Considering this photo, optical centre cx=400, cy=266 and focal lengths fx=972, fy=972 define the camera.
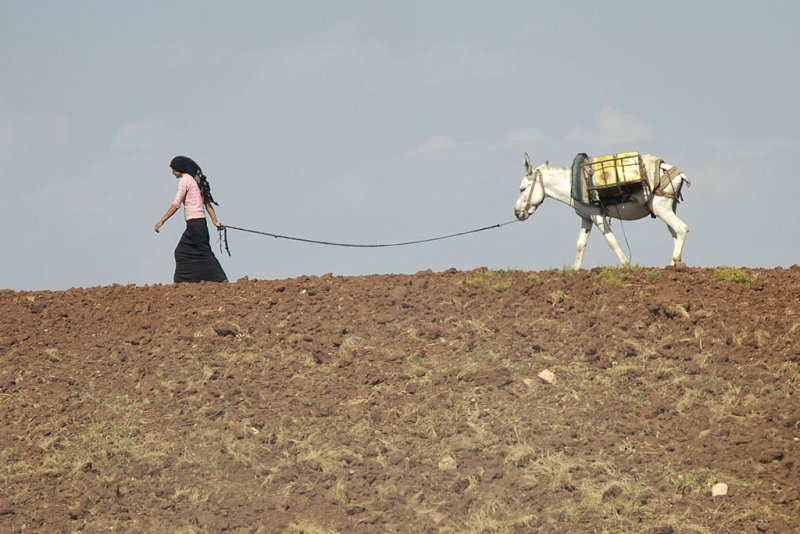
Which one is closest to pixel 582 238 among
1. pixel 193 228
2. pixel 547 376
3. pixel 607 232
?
pixel 607 232

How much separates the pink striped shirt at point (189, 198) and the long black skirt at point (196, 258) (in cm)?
11

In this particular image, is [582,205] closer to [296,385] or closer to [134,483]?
[296,385]

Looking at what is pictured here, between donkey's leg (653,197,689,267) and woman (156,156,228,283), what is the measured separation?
6649 millimetres

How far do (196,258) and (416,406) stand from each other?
18.4ft

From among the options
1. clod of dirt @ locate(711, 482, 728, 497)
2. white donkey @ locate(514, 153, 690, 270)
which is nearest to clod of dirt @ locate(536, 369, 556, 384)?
clod of dirt @ locate(711, 482, 728, 497)

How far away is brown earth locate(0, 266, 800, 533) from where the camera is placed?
9266mm

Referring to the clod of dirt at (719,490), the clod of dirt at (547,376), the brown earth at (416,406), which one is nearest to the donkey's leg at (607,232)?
the brown earth at (416,406)

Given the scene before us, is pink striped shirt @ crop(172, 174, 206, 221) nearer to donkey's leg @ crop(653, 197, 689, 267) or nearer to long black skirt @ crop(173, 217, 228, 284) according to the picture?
long black skirt @ crop(173, 217, 228, 284)

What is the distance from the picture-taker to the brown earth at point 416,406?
9266 millimetres

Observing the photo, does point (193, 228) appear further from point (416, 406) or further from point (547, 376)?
point (547, 376)

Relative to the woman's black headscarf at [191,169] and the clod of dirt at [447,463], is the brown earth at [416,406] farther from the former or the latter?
the woman's black headscarf at [191,169]

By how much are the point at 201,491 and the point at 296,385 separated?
182cm

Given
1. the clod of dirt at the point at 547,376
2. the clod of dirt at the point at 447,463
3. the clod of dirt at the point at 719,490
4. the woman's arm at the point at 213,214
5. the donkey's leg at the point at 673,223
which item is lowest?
the clod of dirt at the point at 719,490

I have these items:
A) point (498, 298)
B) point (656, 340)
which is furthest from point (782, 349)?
point (498, 298)
